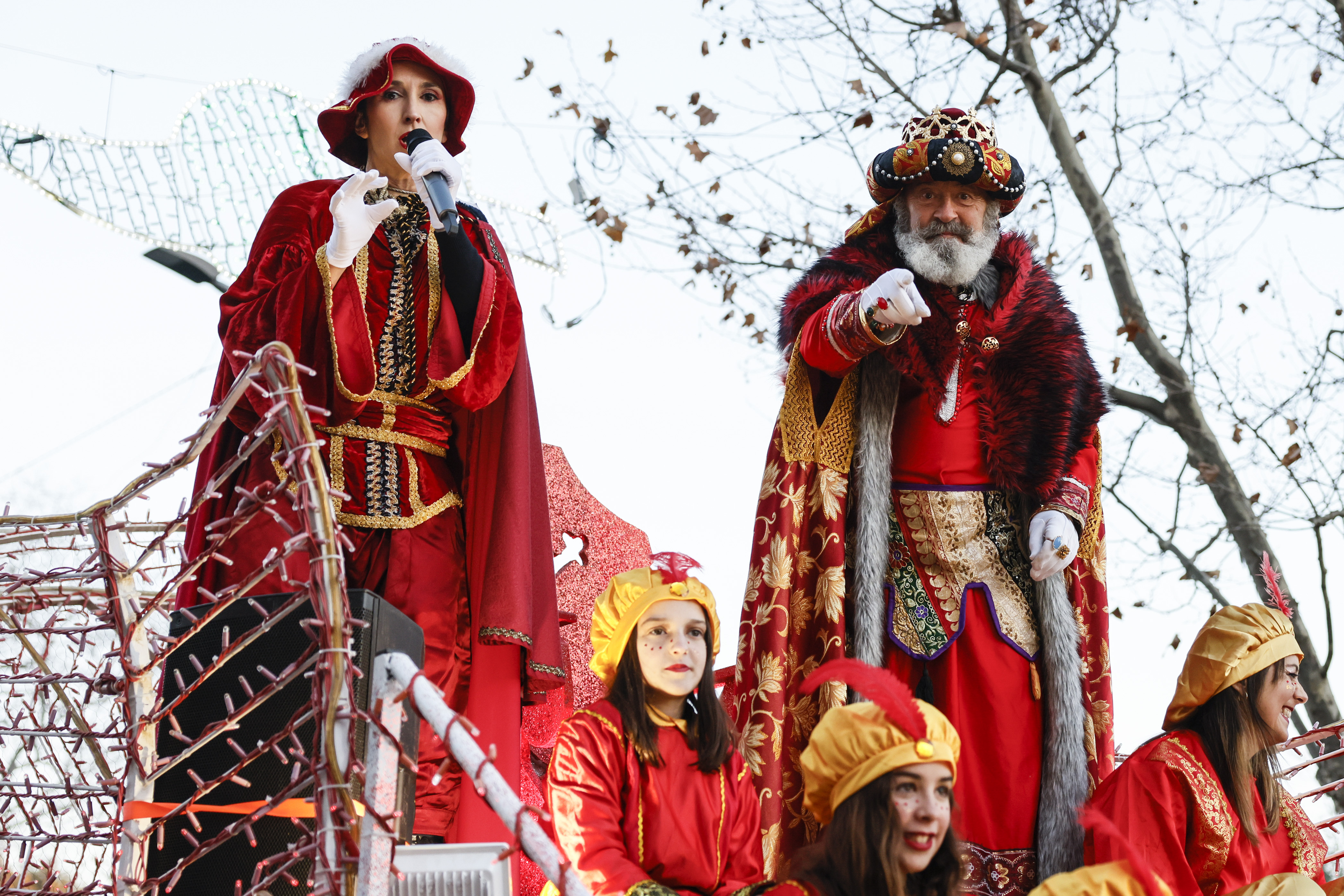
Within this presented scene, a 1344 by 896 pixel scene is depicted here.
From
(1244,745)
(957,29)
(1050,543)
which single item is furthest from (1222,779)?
(957,29)

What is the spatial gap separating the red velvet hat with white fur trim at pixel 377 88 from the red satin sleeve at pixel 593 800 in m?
1.56

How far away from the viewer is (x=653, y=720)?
10.4ft

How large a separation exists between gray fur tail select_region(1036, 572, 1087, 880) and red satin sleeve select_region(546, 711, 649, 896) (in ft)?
3.27

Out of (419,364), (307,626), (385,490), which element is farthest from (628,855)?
(307,626)

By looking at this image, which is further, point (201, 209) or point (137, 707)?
point (201, 209)

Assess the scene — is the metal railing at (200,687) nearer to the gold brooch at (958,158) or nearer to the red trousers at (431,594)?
the red trousers at (431,594)

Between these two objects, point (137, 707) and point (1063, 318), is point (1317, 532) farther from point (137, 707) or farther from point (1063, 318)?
point (137, 707)

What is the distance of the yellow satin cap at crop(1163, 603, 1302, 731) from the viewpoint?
3461mm

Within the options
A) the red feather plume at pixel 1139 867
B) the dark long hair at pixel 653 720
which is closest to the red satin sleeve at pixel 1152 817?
the dark long hair at pixel 653 720

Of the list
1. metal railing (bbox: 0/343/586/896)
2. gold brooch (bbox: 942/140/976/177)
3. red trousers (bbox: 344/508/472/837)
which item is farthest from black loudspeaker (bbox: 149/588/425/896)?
gold brooch (bbox: 942/140/976/177)

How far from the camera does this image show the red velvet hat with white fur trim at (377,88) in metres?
3.49

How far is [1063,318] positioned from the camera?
3.72 m

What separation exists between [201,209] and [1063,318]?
15.4ft

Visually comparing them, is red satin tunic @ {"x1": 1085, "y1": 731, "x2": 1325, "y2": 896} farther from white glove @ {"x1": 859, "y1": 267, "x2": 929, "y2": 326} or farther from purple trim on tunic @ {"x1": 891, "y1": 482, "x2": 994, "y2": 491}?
white glove @ {"x1": 859, "y1": 267, "x2": 929, "y2": 326}
